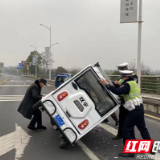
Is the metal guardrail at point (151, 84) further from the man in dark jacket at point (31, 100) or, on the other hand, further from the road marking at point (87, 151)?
the road marking at point (87, 151)

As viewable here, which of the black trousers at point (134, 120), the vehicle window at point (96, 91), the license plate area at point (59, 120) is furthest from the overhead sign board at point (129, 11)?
the license plate area at point (59, 120)

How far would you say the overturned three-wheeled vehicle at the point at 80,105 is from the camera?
14.2 feet

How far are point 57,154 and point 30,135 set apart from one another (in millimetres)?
1552

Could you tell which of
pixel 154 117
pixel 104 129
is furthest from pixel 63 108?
pixel 154 117

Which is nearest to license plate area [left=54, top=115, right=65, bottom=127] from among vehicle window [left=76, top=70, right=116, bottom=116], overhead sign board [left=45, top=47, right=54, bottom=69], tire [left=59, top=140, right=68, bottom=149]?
tire [left=59, top=140, right=68, bottom=149]

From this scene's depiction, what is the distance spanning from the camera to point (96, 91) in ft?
14.9

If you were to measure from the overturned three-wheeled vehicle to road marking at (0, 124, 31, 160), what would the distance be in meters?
0.91

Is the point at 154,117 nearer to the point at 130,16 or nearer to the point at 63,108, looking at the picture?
the point at 63,108

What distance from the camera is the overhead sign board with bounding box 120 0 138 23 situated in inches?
428

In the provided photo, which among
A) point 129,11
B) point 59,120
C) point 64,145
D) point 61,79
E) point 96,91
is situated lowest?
point 64,145

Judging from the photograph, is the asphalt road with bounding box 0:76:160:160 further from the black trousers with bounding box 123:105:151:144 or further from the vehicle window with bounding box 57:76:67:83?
the vehicle window with bounding box 57:76:67:83

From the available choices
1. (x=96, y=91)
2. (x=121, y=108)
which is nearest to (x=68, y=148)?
(x=96, y=91)

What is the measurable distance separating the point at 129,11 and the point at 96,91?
773cm

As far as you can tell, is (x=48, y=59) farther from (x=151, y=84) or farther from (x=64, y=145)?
(x=64, y=145)
